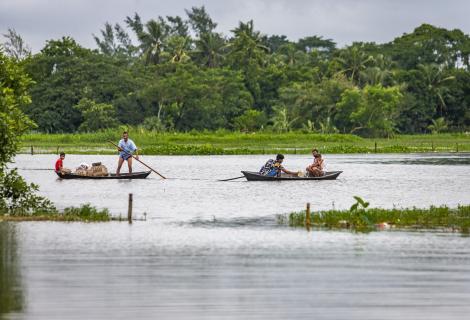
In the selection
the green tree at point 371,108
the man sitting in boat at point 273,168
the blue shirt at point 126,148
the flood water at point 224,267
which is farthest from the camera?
the green tree at point 371,108

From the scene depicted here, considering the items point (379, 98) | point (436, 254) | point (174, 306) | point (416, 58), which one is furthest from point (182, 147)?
point (174, 306)

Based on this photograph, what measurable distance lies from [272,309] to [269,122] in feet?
285

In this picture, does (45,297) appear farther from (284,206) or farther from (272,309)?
(284,206)

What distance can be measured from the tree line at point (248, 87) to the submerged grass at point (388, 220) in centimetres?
6348

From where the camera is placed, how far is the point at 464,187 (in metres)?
44.6

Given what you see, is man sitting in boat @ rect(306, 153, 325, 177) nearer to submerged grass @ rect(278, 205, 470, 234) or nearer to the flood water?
the flood water

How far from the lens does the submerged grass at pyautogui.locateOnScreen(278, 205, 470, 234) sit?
2728 cm

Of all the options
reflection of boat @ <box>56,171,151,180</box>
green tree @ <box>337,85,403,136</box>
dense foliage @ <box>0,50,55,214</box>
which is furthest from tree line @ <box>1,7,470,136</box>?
dense foliage @ <box>0,50,55,214</box>

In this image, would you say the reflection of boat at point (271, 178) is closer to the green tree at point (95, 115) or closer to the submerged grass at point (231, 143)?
the submerged grass at point (231, 143)

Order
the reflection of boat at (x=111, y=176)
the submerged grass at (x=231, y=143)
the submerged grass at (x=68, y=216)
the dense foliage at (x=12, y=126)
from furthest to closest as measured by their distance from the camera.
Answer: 1. the submerged grass at (x=231, y=143)
2. the reflection of boat at (x=111, y=176)
3. the submerged grass at (x=68, y=216)
4. the dense foliage at (x=12, y=126)

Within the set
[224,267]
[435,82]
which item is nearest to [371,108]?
[435,82]

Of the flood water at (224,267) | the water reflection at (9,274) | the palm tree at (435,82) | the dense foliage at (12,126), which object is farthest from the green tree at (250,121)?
the water reflection at (9,274)

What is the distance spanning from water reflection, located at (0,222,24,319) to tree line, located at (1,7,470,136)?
213 feet

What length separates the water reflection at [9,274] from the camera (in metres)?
17.3
